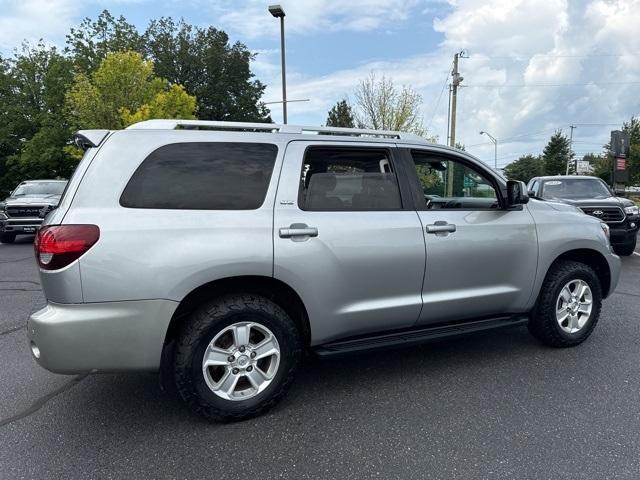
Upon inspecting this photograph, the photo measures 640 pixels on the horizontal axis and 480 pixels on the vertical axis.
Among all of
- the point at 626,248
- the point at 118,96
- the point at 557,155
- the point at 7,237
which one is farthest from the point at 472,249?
the point at 557,155

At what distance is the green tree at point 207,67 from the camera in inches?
1607

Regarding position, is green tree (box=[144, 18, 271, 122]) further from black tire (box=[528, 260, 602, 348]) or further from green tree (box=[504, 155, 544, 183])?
green tree (box=[504, 155, 544, 183])

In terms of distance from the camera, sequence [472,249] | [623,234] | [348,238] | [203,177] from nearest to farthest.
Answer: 1. [203,177]
2. [348,238]
3. [472,249]
4. [623,234]

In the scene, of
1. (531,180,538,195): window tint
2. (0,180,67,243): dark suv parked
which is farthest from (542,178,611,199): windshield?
(0,180,67,243): dark suv parked

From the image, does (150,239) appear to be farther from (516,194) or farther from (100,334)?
(516,194)

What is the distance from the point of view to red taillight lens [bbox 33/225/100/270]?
2.57 metres

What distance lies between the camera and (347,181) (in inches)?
133

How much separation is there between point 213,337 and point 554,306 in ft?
9.54

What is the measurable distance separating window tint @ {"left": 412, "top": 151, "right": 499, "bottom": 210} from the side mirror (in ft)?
0.40

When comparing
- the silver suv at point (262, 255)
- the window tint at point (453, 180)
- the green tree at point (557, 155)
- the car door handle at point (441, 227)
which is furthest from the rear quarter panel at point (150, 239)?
the green tree at point (557, 155)

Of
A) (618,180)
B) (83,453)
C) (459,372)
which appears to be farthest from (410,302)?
(618,180)

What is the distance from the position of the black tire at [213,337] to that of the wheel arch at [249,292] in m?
0.05

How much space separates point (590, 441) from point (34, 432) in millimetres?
3305

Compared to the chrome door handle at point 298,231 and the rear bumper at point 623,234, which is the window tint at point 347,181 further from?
the rear bumper at point 623,234
